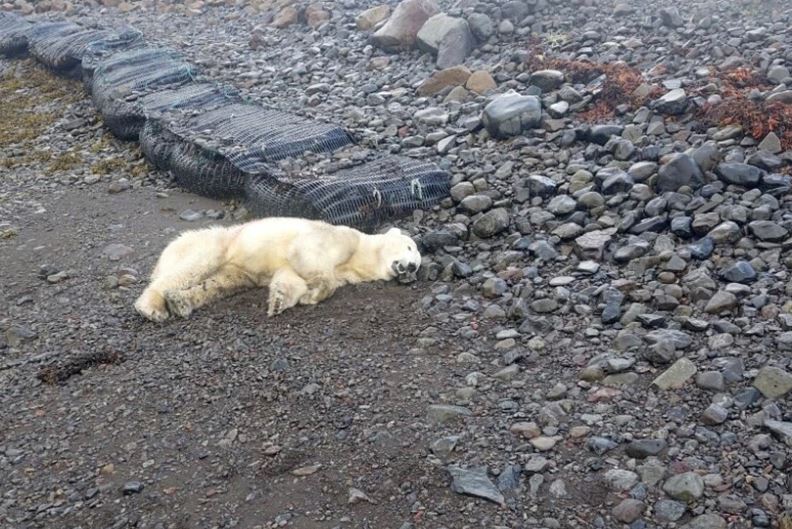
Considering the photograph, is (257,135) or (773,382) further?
(257,135)

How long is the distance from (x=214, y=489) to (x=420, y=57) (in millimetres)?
9054

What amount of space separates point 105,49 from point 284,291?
29.4 feet

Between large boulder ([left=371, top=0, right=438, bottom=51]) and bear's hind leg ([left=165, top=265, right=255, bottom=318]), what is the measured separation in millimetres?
6852

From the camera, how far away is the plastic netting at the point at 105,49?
44.7 feet

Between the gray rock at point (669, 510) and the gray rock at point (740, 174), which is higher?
the gray rock at point (740, 174)

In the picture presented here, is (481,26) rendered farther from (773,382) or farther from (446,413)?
(773,382)

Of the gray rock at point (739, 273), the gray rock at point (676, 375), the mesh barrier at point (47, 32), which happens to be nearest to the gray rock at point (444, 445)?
the gray rock at point (676, 375)

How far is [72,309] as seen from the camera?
7488 mm

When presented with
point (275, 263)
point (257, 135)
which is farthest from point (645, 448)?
point (257, 135)

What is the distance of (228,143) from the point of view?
32.5 feet

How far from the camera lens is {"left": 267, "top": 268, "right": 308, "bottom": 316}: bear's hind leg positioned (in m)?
6.96

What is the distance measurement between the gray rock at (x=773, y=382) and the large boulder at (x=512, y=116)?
4684 millimetres

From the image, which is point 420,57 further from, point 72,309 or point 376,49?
point 72,309

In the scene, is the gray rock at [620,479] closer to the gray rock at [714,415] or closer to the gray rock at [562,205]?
the gray rock at [714,415]
